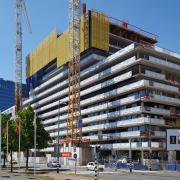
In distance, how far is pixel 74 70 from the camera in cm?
12300

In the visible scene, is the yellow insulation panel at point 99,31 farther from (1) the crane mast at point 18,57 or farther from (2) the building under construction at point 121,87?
(1) the crane mast at point 18,57

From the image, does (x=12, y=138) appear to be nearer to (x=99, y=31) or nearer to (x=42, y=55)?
(x=99, y=31)

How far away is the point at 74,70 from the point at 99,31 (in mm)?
13779

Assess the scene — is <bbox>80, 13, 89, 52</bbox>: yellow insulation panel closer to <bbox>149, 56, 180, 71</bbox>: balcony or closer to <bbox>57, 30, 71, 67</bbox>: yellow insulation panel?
<bbox>57, 30, 71, 67</bbox>: yellow insulation panel

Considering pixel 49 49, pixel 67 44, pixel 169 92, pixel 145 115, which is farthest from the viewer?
pixel 49 49

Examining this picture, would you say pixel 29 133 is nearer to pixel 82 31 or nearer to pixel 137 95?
pixel 137 95

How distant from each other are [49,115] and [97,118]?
4173 centimetres

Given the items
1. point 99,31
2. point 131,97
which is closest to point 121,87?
point 131,97

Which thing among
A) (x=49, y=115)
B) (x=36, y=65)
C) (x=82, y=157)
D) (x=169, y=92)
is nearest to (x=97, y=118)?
(x=82, y=157)

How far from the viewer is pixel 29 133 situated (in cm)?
7331

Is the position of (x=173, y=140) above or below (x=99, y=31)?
below

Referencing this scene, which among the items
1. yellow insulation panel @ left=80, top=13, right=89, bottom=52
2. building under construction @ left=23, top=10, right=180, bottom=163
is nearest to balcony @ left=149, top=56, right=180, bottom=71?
building under construction @ left=23, top=10, right=180, bottom=163

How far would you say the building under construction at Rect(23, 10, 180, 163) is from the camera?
321 ft

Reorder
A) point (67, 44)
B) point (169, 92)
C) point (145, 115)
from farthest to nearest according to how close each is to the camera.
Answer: point (67, 44)
point (169, 92)
point (145, 115)
